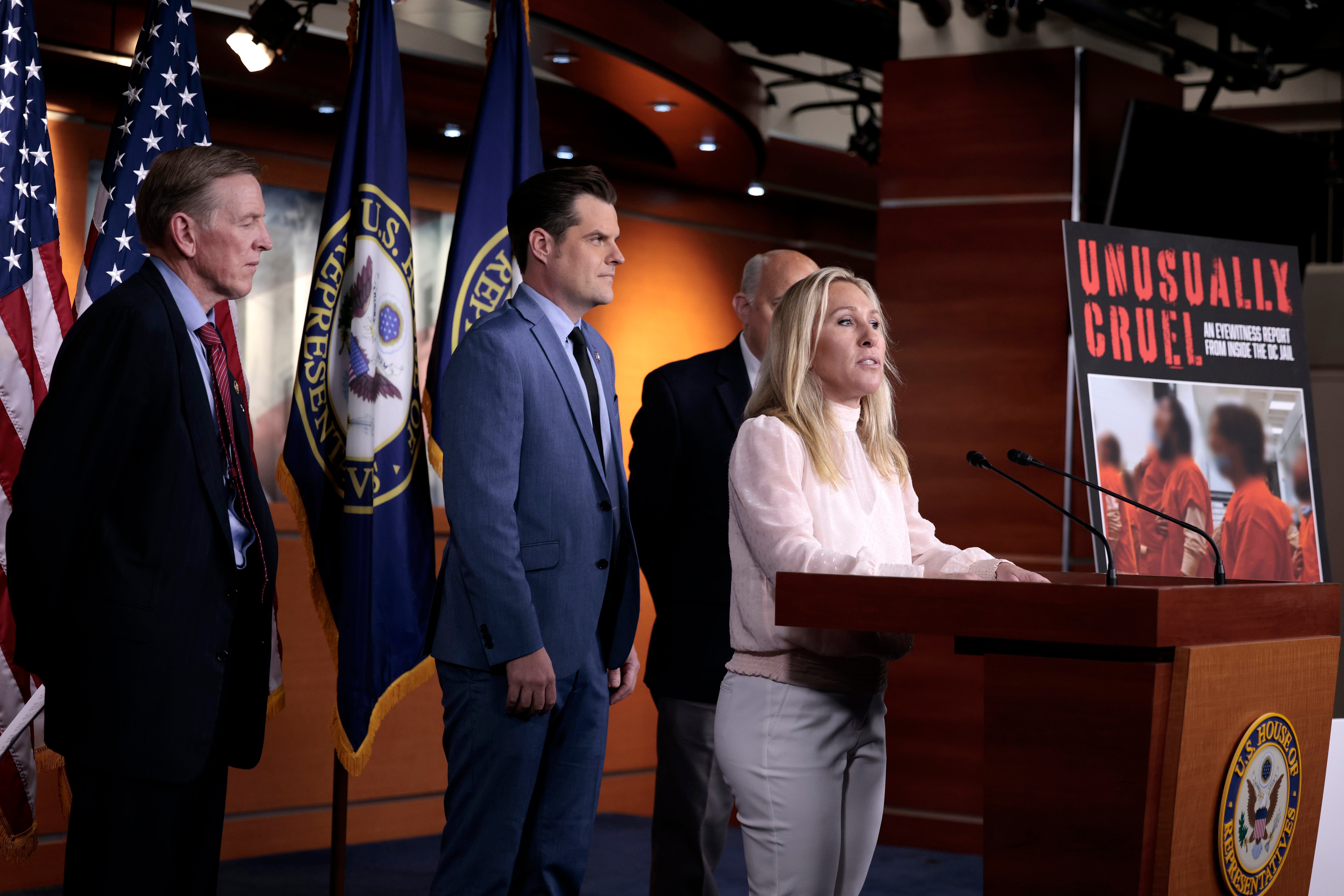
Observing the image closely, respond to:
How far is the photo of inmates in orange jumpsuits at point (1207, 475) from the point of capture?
347cm

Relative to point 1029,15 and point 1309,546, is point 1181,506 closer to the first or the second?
point 1309,546

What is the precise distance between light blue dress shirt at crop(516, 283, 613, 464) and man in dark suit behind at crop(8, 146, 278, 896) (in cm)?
64

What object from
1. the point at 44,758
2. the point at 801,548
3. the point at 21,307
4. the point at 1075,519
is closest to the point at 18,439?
the point at 21,307

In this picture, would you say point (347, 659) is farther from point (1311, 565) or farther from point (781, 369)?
point (1311, 565)

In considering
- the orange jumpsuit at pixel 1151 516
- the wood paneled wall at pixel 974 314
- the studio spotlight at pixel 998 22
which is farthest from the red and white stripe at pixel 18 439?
the studio spotlight at pixel 998 22

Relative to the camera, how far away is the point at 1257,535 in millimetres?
3662

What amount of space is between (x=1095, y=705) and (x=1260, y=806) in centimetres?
38

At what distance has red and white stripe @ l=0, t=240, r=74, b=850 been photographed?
289cm

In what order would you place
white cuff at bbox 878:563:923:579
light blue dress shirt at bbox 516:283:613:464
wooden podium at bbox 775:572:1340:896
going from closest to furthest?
wooden podium at bbox 775:572:1340:896 < white cuff at bbox 878:563:923:579 < light blue dress shirt at bbox 516:283:613:464

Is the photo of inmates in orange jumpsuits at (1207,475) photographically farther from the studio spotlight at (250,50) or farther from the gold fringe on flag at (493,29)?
the studio spotlight at (250,50)

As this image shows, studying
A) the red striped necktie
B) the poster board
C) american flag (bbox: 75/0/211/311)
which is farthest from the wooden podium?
american flag (bbox: 75/0/211/311)

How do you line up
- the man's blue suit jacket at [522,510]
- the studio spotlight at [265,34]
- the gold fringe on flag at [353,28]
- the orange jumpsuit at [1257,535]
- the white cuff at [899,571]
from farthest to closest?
the studio spotlight at [265,34], the orange jumpsuit at [1257,535], the gold fringe on flag at [353,28], the man's blue suit jacket at [522,510], the white cuff at [899,571]

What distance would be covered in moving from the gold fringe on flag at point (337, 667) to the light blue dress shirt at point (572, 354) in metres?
0.94

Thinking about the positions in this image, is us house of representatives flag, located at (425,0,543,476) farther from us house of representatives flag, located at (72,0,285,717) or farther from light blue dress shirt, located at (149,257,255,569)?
light blue dress shirt, located at (149,257,255,569)
